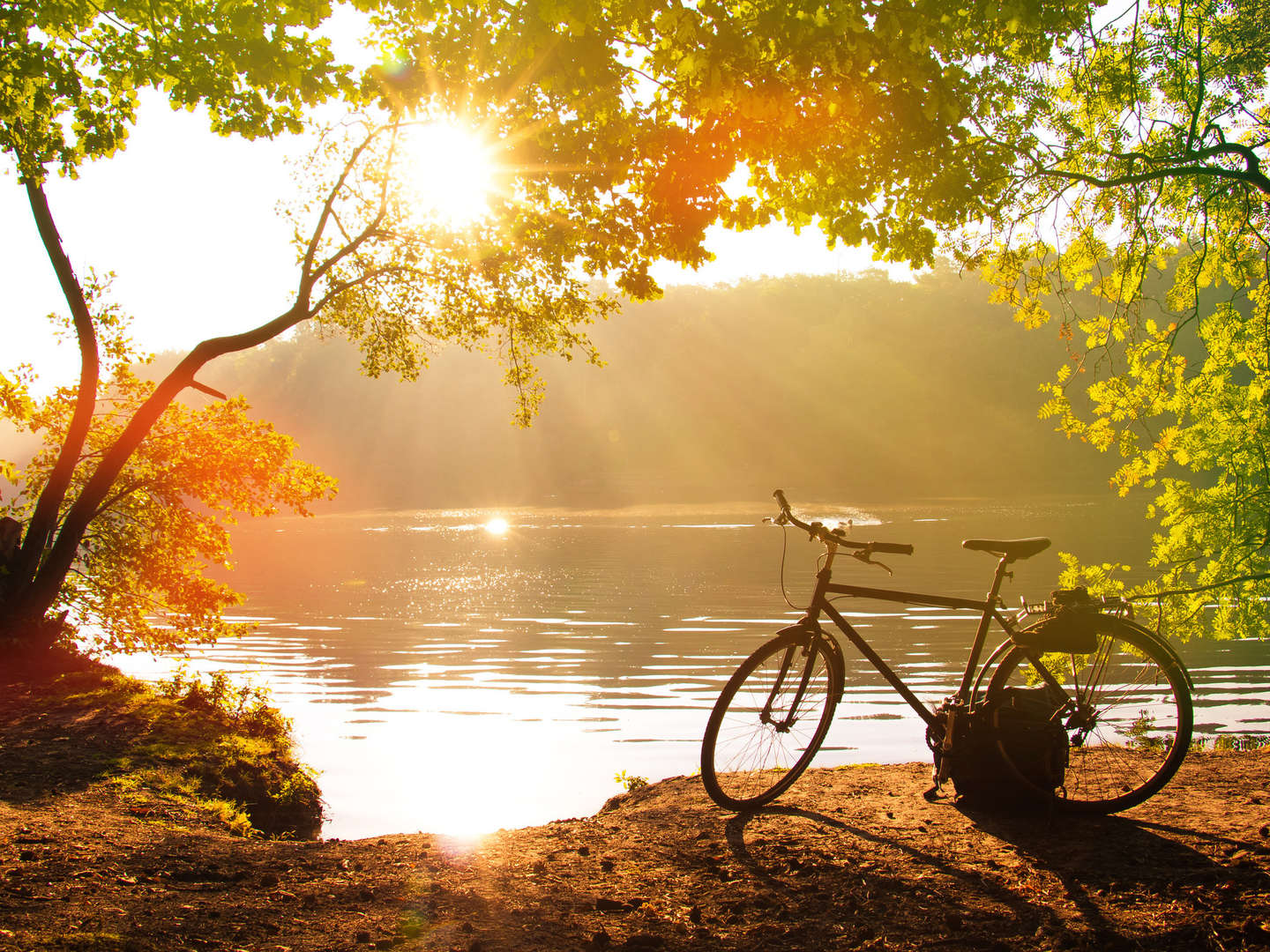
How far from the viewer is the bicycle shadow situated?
11.3ft

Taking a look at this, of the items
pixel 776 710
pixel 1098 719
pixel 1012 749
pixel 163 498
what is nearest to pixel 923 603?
pixel 1012 749

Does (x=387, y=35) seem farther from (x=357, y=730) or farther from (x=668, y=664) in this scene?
(x=668, y=664)

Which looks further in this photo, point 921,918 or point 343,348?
point 343,348

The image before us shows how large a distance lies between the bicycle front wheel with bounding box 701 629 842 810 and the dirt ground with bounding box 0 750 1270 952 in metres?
0.18

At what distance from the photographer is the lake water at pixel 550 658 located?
10.7 metres

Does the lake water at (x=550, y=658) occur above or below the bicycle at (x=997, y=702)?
below

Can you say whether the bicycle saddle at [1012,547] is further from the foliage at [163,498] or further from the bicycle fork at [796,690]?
the foliage at [163,498]

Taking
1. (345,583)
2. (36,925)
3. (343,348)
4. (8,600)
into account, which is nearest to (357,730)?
(8,600)

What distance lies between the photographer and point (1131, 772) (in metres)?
4.95

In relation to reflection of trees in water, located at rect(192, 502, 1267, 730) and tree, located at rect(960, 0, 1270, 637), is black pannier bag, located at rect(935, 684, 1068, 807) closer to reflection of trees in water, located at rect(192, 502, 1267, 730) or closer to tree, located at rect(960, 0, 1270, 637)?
tree, located at rect(960, 0, 1270, 637)

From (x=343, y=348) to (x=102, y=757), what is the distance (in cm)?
13563

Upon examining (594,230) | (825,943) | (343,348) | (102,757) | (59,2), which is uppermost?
(343,348)

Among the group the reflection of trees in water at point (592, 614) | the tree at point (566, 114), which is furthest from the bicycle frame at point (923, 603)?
the reflection of trees in water at point (592, 614)

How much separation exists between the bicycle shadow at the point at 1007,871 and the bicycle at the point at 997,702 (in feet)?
0.92
